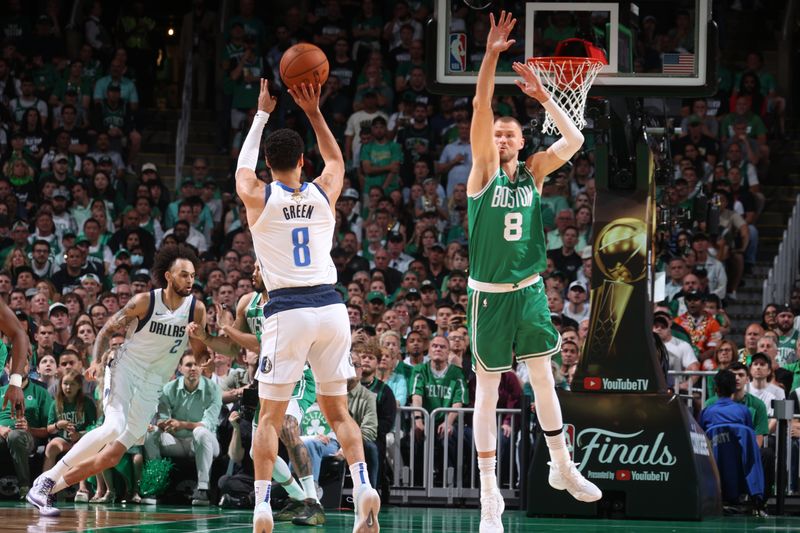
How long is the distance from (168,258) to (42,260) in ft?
23.8

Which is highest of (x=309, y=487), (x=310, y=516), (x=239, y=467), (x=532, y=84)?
(x=532, y=84)

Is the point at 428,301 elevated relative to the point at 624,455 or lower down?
elevated

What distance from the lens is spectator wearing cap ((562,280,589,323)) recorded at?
55.1ft

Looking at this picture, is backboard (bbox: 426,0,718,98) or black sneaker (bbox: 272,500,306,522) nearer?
backboard (bbox: 426,0,718,98)

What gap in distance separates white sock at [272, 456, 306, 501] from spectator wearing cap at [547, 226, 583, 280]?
6509 millimetres

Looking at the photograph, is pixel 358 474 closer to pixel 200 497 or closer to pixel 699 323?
pixel 200 497

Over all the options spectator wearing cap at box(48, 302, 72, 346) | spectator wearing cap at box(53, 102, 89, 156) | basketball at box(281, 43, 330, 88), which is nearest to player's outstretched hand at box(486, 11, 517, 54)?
basketball at box(281, 43, 330, 88)

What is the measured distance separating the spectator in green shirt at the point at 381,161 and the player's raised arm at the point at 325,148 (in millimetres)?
10459

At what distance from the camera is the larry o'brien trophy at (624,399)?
12750 mm

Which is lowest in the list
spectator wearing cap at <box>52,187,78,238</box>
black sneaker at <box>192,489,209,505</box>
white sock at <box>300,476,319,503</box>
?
black sneaker at <box>192,489,209,505</box>

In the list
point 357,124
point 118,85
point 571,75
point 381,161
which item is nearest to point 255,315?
point 571,75

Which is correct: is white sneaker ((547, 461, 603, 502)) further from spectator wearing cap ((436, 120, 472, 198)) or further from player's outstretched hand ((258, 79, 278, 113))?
spectator wearing cap ((436, 120, 472, 198))

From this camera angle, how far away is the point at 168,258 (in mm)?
12430

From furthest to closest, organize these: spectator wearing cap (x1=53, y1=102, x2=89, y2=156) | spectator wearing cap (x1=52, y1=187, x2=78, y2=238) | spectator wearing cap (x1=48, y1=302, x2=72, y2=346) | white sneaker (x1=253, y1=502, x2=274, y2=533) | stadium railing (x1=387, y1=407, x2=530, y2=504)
→ 1. spectator wearing cap (x1=53, y1=102, x2=89, y2=156)
2. spectator wearing cap (x1=52, y1=187, x2=78, y2=238)
3. spectator wearing cap (x1=48, y1=302, x2=72, y2=346)
4. stadium railing (x1=387, y1=407, x2=530, y2=504)
5. white sneaker (x1=253, y1=502, x2=274, y2=533)
